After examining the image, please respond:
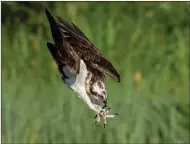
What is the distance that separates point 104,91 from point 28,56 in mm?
3944

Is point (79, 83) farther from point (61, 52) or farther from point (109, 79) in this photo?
point (109, 79)

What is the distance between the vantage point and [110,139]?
3.38m

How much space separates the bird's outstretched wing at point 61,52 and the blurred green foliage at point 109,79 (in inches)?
61.6

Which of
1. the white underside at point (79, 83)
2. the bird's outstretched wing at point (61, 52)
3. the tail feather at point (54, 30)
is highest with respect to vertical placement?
the tail feather at point (54, 30)

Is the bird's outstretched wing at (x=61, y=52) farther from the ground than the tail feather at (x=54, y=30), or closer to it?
closer to it

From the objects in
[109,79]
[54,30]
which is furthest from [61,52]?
[109,79]

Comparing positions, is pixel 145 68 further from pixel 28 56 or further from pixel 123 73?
pixel 28 56

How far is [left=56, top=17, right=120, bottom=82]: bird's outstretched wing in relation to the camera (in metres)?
0.76

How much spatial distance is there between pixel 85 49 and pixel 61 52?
33 mm

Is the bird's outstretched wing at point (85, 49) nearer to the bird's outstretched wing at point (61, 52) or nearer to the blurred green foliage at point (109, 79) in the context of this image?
the bird's outstretched wing at point (61, 52)

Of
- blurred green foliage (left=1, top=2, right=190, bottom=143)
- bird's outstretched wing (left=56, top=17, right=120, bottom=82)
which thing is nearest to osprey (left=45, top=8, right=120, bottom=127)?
bird's outstretched wing (left=56, top=17, right=120, bottom=82)

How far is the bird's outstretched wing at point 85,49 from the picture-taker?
76 centimetres

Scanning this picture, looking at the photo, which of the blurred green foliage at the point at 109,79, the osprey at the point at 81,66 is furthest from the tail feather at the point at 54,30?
the blurred green foliage at the point at 109,79

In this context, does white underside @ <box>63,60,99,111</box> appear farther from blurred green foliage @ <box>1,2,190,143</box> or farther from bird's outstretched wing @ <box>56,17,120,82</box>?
blurred green foliage @ <box>1,2,190,143</box>
